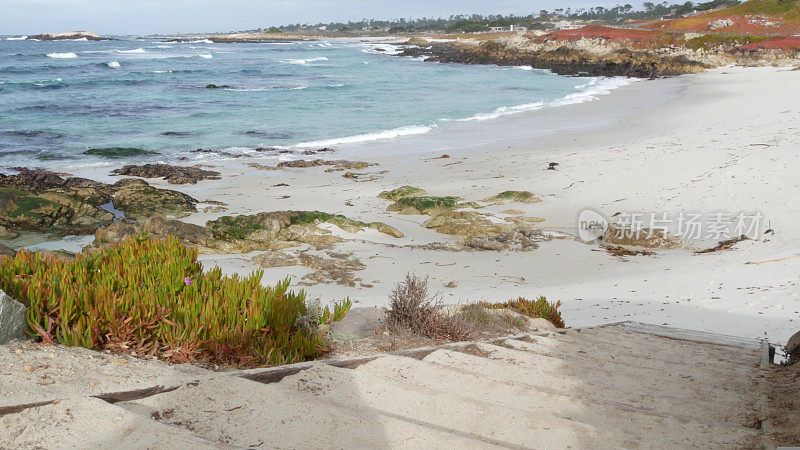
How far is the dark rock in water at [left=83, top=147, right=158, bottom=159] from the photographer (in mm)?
19672

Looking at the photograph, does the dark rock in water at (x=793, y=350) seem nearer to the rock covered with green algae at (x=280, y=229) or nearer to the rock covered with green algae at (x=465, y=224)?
the rock covered with green algae at (x=465, y=224)

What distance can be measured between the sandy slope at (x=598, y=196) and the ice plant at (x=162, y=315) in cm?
349

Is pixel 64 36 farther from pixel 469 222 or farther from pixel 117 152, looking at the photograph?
pixel 469 222

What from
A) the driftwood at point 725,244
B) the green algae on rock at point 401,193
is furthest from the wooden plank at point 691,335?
the green algae on rock at point 401,193

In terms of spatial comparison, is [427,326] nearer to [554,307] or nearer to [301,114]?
[554,307]

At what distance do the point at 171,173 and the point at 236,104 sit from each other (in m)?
17.2

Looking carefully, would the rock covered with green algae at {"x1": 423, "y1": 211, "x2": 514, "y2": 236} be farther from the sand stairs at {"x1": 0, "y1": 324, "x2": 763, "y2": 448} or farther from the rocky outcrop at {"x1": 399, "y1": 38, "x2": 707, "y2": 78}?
the rocky outcrop at {"x1": 399, "y1": 38, "x2": 707, "y2": 78}

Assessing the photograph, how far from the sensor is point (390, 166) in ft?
58.7

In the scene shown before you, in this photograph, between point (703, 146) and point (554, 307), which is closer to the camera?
point (554, 307)

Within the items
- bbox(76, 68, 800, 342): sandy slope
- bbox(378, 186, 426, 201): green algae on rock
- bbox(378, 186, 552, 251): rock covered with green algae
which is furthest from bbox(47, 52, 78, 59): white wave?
bbox(378, 186, 552, 251): rock covered with green algae

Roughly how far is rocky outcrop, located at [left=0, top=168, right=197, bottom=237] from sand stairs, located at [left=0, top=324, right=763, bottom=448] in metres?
9.93

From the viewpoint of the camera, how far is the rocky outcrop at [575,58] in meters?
47.9

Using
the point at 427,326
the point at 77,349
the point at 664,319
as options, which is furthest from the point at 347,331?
the point at 664,319

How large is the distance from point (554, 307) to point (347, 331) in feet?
8.21
